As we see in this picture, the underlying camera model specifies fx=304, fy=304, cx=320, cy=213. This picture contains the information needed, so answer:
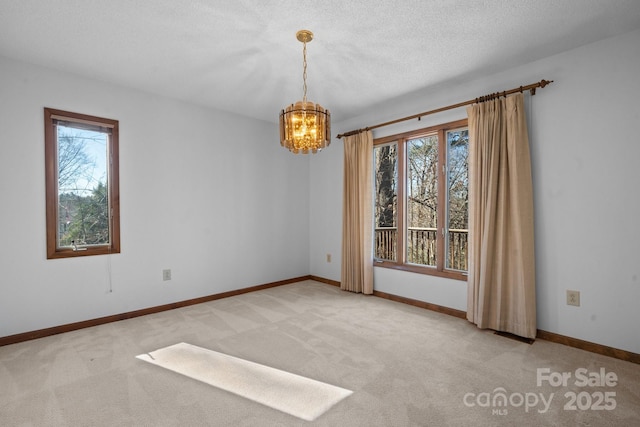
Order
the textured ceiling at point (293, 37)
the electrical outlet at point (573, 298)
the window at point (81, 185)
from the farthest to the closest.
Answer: the window at point (81, 185)
the electrical outlet at point (573, 298)
the textured ceiling at point (293, 37)

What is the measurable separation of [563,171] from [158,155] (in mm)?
4222

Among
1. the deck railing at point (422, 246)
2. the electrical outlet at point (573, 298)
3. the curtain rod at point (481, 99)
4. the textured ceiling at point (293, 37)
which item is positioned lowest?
the electrical outlet at point (573, 298)

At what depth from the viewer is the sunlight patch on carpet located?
6.15 ft

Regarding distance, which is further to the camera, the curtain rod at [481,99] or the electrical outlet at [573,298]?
the curtain rod at [481,99]

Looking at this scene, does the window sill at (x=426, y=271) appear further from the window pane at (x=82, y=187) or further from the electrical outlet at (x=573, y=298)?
the window pane at (x=82, y=187)

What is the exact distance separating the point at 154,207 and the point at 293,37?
2508 mm

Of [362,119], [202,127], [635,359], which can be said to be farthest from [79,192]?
[635,359]

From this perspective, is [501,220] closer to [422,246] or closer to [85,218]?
[422,246]

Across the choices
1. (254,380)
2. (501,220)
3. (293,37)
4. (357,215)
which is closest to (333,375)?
(254,380)

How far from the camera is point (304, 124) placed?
235 centimetres

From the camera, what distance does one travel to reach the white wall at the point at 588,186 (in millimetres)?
2404

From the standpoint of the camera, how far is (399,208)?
408 centimetres

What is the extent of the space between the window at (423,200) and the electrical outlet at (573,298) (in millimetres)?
925

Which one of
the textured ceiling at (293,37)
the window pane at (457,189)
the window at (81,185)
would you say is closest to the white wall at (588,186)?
the textured ceiling at (293,37)
